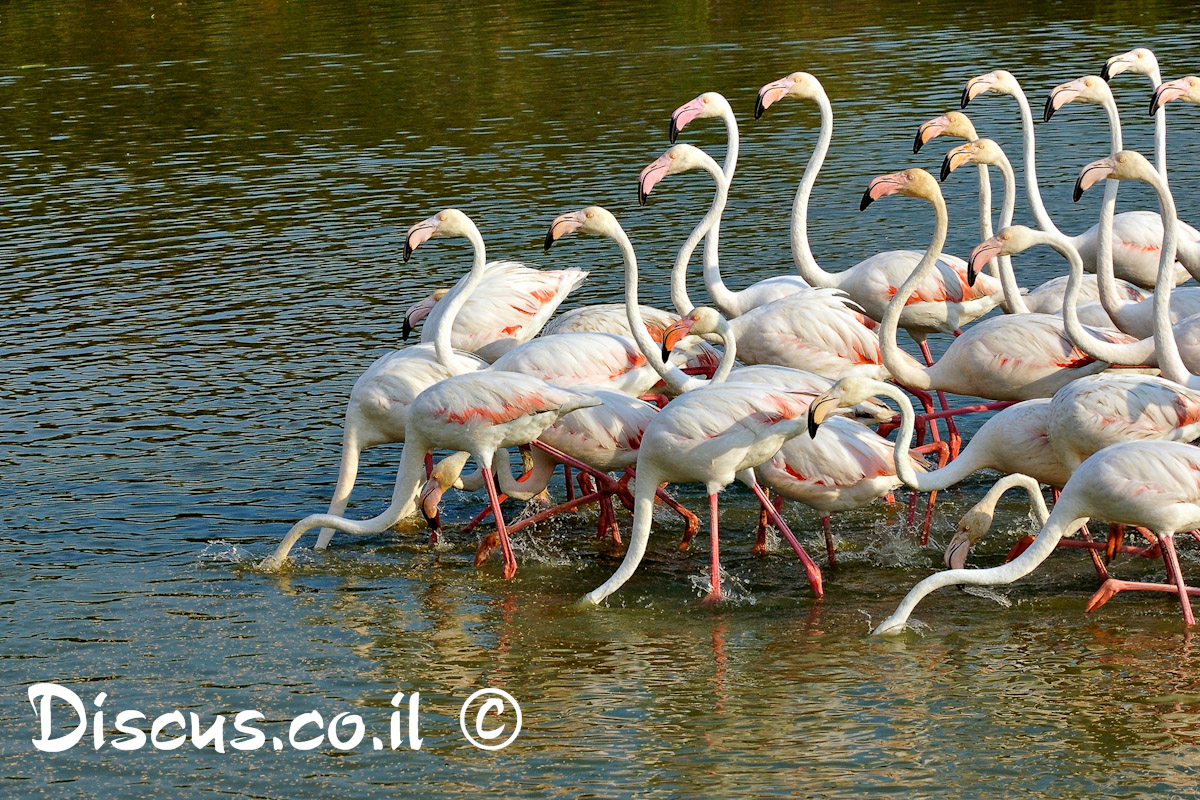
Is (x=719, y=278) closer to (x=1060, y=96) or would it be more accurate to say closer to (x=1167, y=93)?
(x=1060, y=96)

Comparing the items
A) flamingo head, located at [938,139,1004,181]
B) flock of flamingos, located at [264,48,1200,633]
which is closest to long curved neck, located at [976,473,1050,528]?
flock of flamingos, located at [264,48,1200,633]

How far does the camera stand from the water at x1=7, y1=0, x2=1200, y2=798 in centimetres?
564

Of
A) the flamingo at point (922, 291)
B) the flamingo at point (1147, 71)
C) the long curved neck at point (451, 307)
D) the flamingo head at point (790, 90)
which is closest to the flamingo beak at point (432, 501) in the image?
the long curved neck at point (451, 307)

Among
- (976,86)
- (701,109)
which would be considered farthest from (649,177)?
(976,86)

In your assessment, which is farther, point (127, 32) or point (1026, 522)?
point (127, 32)

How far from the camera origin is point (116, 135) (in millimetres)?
19156

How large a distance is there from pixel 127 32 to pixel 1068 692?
25.2 m

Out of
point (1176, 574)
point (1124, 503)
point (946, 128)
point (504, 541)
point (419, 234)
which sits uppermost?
point (946, 128)

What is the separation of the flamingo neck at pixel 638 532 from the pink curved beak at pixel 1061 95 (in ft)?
11.3

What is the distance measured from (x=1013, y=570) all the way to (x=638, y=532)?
1604 mm

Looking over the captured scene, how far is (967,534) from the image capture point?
22.6 ft

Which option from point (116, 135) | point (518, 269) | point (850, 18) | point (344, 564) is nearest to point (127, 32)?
point (116, 135)

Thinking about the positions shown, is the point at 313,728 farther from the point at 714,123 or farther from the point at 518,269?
the point at 714,123

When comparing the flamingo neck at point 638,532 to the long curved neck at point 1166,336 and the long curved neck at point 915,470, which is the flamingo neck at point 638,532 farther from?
the long curved neck at point 1166,336
